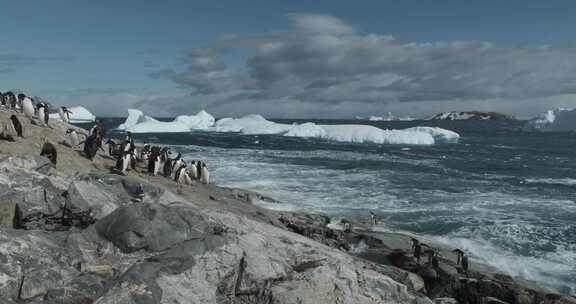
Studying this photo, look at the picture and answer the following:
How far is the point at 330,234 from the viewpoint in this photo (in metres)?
18.2

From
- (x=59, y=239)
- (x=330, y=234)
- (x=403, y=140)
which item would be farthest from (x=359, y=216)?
(x=403, y=140)

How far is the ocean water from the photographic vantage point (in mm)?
20266

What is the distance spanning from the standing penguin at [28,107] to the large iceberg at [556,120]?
107 metres

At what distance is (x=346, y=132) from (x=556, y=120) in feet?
191

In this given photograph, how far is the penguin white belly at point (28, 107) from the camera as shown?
75.8 ft

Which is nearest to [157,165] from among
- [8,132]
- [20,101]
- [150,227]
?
[8,132]

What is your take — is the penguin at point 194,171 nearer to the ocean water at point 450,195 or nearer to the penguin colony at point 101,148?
the penguin colony at point 101,148

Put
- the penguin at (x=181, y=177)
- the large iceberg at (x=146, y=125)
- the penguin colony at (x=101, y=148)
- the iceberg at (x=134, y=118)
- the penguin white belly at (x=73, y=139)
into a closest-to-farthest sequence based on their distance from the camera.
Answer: the penguin colony at (x=101, y=148), the penguin at (x=181, y=177), the penguin white belly at (x=73, y=139), the large iceberg at (x=146, y=125), the iceberg at (x=134, y=118)

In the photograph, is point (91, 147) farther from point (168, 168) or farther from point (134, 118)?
point (134, 118)

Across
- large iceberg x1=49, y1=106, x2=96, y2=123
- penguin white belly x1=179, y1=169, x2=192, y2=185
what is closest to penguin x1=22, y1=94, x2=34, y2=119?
penguin white belly x1=179, y1=169, x2=192, y2=185

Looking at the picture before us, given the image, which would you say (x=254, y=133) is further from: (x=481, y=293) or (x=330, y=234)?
(x=481, y=293)

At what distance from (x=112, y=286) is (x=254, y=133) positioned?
306ft

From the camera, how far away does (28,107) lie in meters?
23.2

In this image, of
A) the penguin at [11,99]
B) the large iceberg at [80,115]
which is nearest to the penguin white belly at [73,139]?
the penguin at [11,99]
